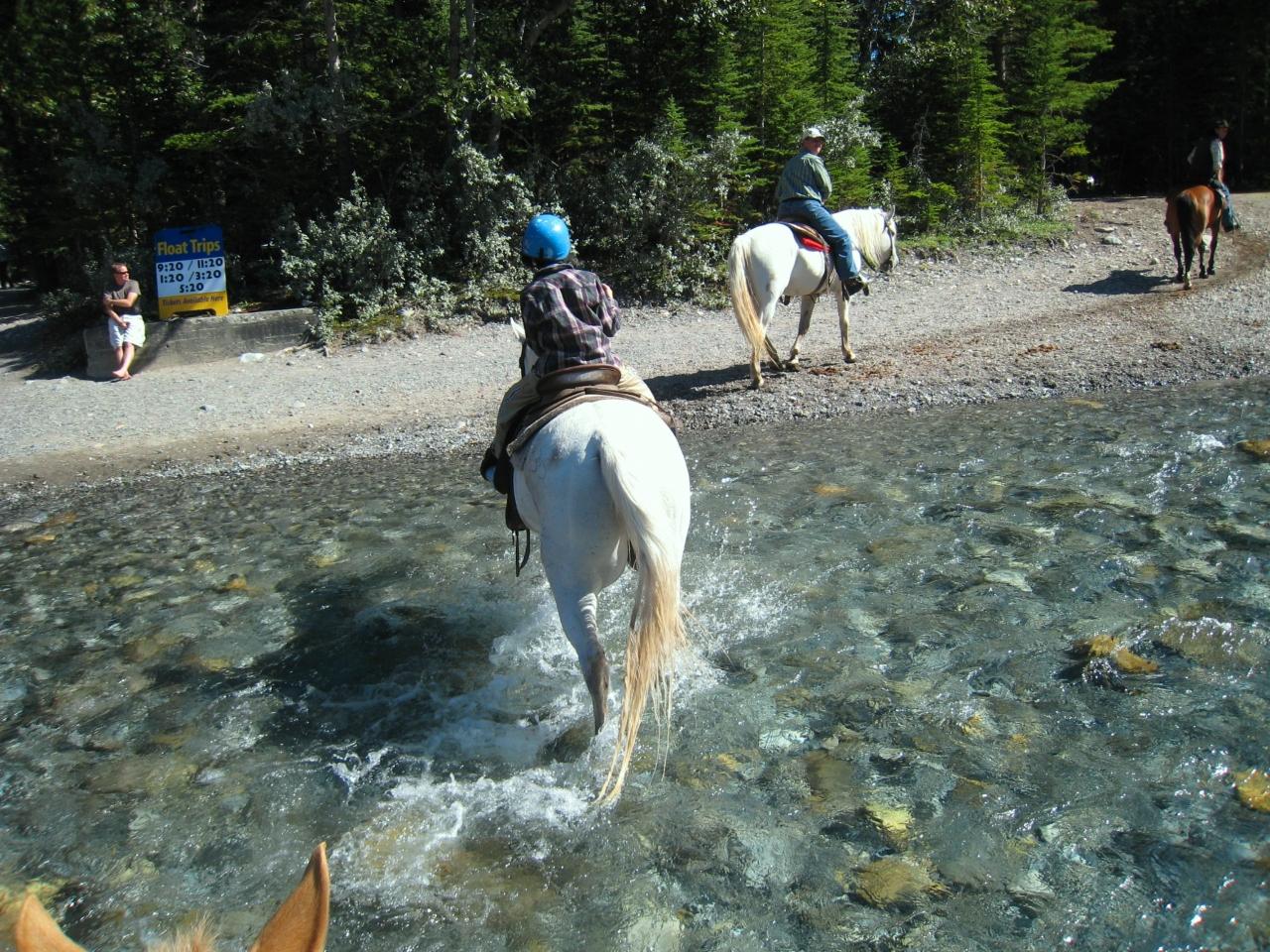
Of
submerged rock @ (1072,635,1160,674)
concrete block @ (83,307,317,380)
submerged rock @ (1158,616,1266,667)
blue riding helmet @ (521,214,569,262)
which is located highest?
blue riding helmet @ (521,214,569,262)

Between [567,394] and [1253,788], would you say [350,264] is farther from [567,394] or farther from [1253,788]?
[1253,788]

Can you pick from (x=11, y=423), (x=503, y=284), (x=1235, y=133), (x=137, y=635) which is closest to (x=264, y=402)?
(x=11, y=423)

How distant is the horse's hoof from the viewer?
4.02 meters

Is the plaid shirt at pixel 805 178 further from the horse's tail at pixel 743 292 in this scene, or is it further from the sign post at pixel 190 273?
the sign post at pixel 190 273

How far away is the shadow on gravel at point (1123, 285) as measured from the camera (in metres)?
13.7

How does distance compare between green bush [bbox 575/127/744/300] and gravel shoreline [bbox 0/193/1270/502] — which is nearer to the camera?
gravel shoreline [bbox 0/193/1270/502]

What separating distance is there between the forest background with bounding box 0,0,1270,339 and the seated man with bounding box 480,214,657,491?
28.9 ft

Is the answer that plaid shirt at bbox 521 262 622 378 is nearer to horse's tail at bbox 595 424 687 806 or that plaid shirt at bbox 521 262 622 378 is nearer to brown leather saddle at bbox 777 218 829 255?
horse's tail at bbox 595 424 687 806

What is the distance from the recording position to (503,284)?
13.9 meters

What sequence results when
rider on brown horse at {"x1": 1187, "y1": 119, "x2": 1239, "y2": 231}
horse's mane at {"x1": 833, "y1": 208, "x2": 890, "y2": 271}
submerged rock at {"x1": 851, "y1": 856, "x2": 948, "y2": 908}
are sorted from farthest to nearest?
rider on brown horse at {"x1": 1187, "y1": 119, "x2": 1239, "y2": 231} < horse's mane at {"x1": 833, "y1": 208, "x2": 890, "y2": 271} < submerged rock at {"x1": 851, "y1": 856, "x2": 948, "y2": 908}

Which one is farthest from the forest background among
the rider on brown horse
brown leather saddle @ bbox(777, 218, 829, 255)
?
brown leather saddle @ bbox(777, 218, 829, 255)

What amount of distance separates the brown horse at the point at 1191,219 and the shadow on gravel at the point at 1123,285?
15.6 inches

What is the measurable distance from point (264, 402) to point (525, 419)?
7.41 m

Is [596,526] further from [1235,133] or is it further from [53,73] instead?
[1235,133]
